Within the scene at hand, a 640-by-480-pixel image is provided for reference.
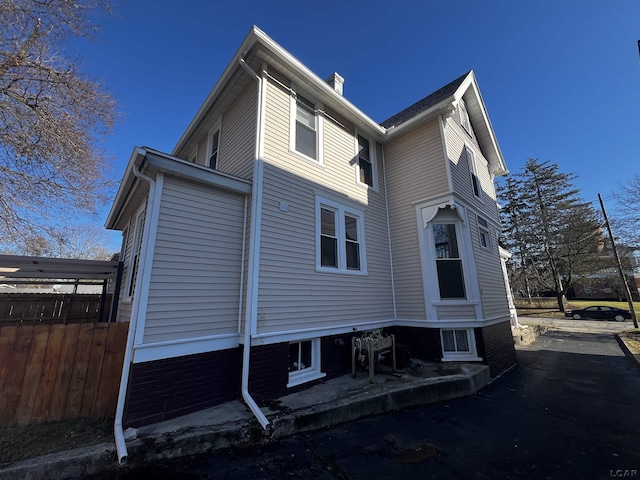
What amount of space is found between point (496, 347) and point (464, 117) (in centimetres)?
822

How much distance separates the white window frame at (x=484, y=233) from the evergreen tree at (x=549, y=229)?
25151 millimetres

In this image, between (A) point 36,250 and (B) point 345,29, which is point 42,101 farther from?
(B) point 345,29

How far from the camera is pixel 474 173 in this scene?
9.75 metres

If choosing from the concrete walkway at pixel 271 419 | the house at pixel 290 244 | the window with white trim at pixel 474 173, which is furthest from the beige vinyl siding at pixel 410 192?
the window with white trim at pixel 474 173

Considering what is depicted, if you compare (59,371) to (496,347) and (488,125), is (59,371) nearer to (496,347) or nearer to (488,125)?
(496,347)

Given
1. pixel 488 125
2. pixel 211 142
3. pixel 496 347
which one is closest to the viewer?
pixel 496 347

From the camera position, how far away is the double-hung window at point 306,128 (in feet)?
22.2

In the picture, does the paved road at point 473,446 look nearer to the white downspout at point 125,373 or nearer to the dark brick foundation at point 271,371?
the white downspout at point 125,373

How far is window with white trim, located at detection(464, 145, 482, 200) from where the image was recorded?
943 centimetres

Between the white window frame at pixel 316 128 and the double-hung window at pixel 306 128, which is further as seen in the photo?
the double-hung window at pixel 306 128

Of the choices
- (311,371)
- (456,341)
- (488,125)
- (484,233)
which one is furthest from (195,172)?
(488,125)

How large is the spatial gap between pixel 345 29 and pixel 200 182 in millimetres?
8337

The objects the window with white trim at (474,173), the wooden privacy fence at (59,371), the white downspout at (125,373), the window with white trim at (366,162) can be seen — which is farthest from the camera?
the window with white trim at (474,173)

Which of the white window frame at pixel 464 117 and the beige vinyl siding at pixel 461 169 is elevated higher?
the white window frame at pixel 464 117
